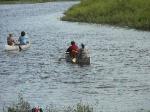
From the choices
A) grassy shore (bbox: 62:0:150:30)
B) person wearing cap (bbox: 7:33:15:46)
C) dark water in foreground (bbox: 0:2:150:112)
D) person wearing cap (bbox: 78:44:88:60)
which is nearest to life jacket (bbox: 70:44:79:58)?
person wearing cap (bbox: 78:44:88:60)

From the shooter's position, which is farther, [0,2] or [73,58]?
[0,2]

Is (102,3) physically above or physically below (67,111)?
above

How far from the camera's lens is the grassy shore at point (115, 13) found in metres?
66.6

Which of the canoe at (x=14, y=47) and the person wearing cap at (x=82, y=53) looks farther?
the canoe at (x=14, y=47)

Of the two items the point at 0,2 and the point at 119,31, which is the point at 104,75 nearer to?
the point at 119,31

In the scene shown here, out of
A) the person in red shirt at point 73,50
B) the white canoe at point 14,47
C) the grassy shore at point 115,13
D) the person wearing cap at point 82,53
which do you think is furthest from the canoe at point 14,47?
the grassy shore at point 115,13

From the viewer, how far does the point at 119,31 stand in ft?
211

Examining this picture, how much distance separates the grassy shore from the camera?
66.6 meters

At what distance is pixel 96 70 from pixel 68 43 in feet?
57.7

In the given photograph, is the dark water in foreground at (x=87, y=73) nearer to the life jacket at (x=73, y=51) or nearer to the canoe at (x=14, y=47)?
the canoe at (x=14, y=47)

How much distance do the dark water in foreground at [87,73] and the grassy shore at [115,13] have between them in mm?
2582

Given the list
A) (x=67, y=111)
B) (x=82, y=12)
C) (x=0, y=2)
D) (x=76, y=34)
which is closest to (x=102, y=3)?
(x=82, y=12)

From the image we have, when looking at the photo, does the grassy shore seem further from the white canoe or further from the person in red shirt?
the person in red shirt

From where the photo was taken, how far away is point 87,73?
124ft
